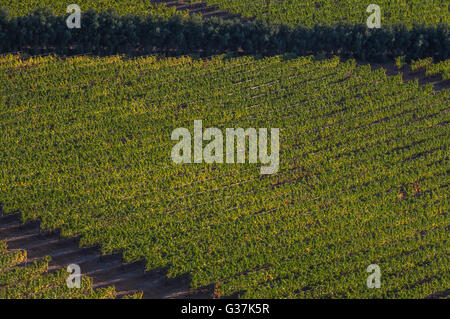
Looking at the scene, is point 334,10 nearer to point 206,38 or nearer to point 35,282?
point 206,38

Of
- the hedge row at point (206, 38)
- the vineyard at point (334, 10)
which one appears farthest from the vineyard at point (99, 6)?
the vineyard at point (334, 10)

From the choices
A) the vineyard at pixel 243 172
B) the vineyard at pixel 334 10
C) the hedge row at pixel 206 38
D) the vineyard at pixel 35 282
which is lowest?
the vineyard at pixel 35 282

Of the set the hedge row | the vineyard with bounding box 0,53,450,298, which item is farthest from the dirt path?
the hedge row

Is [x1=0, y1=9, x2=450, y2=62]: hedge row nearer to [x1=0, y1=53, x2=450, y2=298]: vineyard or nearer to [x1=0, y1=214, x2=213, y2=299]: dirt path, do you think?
[x1=0, y1=53, x2=450, y2=298]: vineyard

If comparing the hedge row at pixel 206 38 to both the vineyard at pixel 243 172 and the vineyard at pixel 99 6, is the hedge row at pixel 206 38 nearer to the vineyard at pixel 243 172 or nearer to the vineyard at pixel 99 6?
the vineyard at pixel 243 172

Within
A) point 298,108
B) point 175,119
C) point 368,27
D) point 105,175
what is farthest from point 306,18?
point 105,175

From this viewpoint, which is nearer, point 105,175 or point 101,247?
point 101,247
